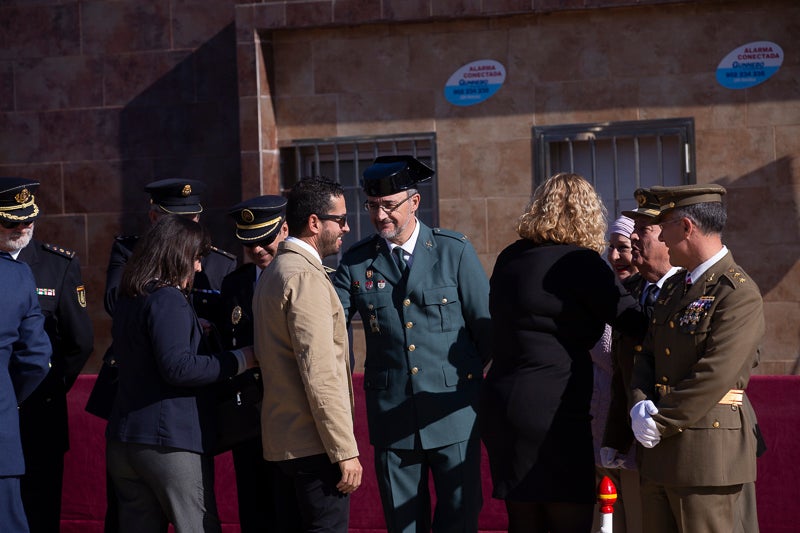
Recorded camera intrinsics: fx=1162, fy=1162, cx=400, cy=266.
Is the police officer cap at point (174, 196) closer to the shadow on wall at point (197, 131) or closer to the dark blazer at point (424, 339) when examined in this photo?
the dark blazer at point (424, 339)

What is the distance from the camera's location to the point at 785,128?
8.12 meters

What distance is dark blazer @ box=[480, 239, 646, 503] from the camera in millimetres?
4262

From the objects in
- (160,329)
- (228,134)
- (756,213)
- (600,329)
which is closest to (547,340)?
(600,329)

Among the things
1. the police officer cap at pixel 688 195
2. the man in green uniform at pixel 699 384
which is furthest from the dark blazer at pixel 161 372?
the police officer cap at pixel 688 195

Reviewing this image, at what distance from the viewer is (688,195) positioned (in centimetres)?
413

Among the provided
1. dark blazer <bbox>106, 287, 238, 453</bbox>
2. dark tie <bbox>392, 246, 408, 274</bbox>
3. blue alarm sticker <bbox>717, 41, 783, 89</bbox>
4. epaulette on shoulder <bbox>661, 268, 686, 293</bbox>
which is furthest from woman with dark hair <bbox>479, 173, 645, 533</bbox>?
blue alarm sticker <bbox>717, 41, 783, 89</bbox>

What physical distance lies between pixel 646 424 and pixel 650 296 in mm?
925

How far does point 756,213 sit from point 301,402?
194 inches

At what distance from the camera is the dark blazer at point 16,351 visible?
467 cm

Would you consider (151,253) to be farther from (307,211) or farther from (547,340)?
(547,340)

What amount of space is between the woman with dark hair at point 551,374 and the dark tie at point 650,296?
301 millimetres

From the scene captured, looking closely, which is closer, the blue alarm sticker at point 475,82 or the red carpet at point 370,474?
the red carpet at point 370,474

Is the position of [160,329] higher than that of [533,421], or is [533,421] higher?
[160,329]

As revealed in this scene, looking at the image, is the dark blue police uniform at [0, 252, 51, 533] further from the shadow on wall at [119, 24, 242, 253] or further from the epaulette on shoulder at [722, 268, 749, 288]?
the shadow on wall at [119, 24, 242, 253]
